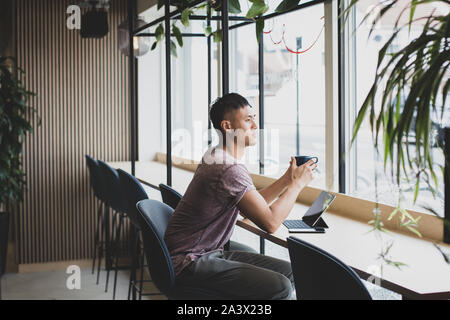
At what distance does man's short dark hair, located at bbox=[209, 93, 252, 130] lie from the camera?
7.82 feet

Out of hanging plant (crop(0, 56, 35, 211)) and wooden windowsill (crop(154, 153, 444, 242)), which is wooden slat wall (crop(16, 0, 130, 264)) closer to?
hanging plant (crop(0, 56, 35, 211))

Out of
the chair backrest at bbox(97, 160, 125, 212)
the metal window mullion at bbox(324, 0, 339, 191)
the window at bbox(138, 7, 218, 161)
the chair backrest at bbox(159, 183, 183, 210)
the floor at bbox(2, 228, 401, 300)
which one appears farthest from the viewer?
the window at bbox(138, 7, 218, 161)

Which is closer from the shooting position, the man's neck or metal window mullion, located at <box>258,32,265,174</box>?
the man's neck

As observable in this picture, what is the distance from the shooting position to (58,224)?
5.66 m

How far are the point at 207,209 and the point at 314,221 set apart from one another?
0.45m

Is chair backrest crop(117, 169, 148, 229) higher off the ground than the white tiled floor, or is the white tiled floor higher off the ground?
chair backrest crop(117, 169, 148, 229)

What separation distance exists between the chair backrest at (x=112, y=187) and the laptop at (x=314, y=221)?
77.4 inches

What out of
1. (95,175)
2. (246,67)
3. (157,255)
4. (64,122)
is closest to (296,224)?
(157,255)

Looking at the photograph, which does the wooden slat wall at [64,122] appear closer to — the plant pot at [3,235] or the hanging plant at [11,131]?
the plant pot at [3,235]

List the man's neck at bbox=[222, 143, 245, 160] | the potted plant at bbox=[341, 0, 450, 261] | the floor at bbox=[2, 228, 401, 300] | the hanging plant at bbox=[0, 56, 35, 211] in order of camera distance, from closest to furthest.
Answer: the potted plant at bbox=[341, 0, 450, 261], the man's neck at bbox=[222, 143, 245, 160], the floor at bbox=[2, 228, 401, 300], the hanging plant at bbox=[0, 56, 35, 211]

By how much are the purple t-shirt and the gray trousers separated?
5 centimetres

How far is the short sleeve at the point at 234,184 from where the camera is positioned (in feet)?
6.97

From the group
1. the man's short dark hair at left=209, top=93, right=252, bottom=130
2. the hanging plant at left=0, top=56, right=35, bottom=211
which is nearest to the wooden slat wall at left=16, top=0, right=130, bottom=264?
the hanging plant at left=0, top=56, right=35, bottom=211
